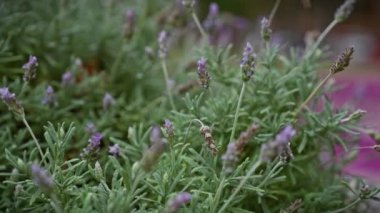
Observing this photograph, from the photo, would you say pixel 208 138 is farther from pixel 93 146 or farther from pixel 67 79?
pixel 67 79

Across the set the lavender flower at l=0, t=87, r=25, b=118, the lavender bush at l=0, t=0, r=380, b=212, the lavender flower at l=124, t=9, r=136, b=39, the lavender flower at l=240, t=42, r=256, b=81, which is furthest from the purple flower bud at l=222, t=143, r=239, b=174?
the lavender flower at l=124, t=9, r=136, b=39

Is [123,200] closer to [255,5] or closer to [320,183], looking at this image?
[320,183]

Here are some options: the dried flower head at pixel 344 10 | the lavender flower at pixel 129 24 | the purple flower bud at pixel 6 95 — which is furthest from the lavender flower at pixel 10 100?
the dried flower head at pixel 344 10

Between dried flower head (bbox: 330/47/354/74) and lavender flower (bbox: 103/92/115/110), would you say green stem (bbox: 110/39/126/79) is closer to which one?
lavender flower (bbox: 103/92/115/110)

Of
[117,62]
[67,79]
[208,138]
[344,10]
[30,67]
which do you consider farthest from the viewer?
[117,62]

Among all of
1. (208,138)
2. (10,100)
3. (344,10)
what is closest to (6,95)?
(10,100)

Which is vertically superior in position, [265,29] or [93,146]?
[265,29]

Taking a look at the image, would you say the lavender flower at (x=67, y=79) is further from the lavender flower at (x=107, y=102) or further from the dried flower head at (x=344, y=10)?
the dried flower head at (x=344, y=10)

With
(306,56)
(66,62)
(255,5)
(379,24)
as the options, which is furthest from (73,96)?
(379,24)

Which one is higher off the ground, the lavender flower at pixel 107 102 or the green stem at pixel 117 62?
the green stem at pixel 117 62
